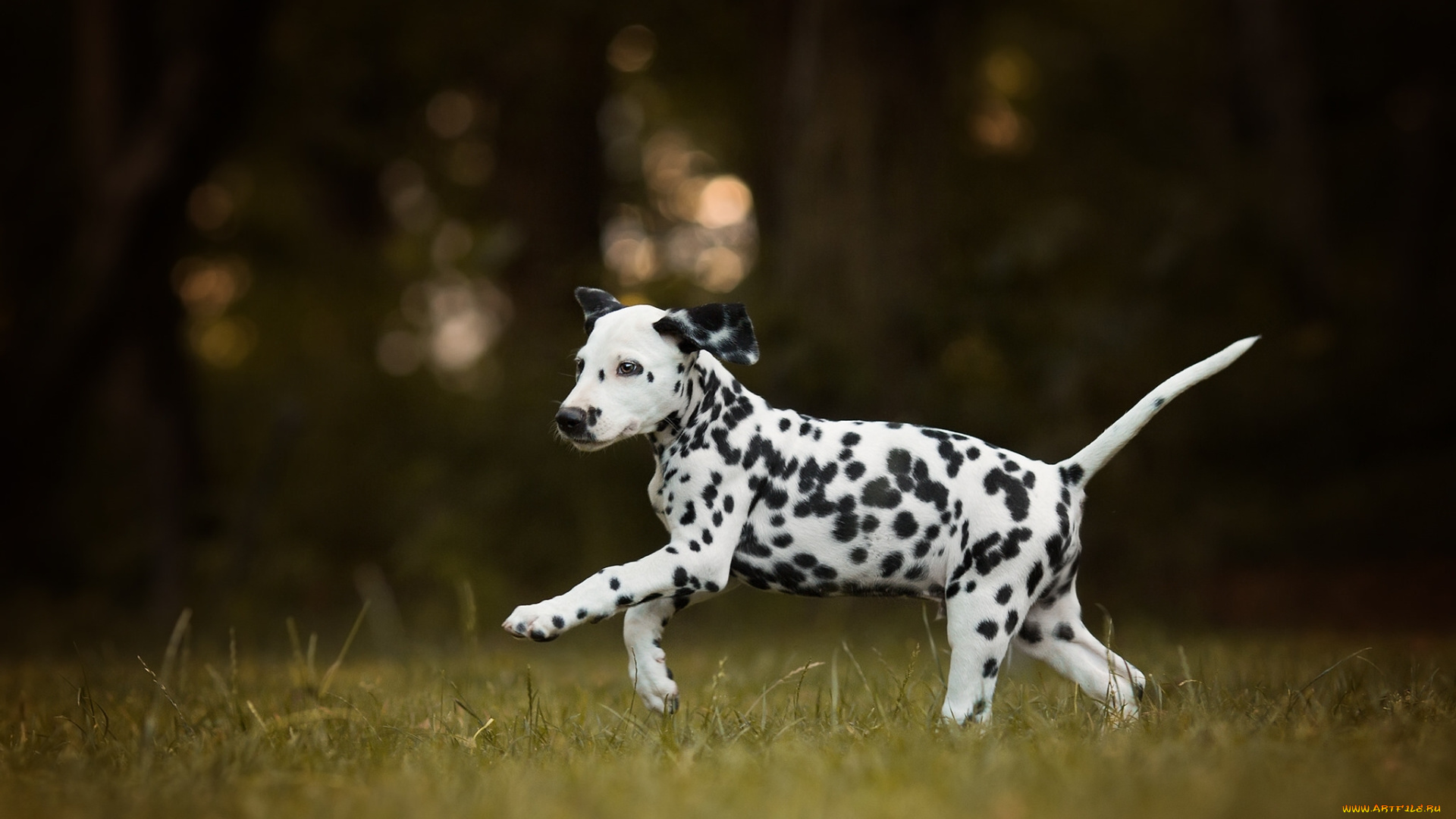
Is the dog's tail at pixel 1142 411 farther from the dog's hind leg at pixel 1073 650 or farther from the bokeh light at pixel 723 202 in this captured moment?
the bokeh light at pixel 723 202

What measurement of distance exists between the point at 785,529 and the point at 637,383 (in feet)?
2.37

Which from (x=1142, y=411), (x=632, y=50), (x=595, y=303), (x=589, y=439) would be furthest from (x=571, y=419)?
(x=632, y=50)

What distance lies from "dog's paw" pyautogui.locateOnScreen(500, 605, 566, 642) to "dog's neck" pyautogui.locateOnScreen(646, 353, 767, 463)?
2.49 ft

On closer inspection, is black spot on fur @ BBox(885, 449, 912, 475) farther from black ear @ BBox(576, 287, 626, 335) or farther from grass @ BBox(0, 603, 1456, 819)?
black ear @ BBox(576, 287, 626, 335)

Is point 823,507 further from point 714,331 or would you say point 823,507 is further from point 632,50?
point 632,50

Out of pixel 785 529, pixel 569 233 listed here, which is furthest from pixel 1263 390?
pixel 785 529

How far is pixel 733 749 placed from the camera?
3953mm

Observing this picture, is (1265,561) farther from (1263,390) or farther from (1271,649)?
(1271,649)

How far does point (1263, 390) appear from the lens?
11969mm

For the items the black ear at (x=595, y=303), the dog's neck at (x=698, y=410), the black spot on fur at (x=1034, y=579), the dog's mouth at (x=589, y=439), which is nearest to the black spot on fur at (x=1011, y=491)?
the black spot on fur at (x=1034, y=579)

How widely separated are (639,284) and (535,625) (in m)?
6.89

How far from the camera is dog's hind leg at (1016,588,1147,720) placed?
4625mm

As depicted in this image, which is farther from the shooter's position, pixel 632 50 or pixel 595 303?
pixel 632 50

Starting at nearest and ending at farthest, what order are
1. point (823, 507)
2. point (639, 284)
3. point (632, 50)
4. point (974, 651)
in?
point (974, 651)
point (823, 507)
point (639, 284)
point (632, 50)
